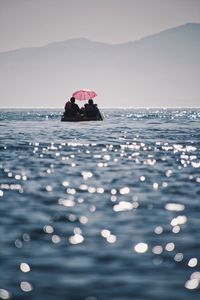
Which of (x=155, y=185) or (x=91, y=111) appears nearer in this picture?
(x=155, y=185)

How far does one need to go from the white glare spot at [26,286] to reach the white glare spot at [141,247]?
2527 millimetres

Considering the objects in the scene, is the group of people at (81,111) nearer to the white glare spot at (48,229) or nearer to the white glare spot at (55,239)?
the white glare spot at (48,229)

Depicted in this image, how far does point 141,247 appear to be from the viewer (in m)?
10.3

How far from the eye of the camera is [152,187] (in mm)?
17672

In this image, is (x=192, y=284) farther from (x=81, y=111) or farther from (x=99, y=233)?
(x=81, y=111)

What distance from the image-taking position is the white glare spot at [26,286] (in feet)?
26.5

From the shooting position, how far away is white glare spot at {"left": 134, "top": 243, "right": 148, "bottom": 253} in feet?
33.1

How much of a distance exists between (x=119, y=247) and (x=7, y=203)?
17.7 ft

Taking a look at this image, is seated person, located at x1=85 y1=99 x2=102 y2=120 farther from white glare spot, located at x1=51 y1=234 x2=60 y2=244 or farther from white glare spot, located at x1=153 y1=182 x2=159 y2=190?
white glare spot, located at x1=51 y1=234 x2=60 y2=244

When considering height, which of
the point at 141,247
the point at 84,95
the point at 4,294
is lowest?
the point at 4,294

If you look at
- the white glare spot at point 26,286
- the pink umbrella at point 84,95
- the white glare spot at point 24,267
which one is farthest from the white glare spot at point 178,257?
the pink umbrella at point 84,95

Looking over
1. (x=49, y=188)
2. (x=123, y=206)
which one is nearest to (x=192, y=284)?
(x=123, y=206)

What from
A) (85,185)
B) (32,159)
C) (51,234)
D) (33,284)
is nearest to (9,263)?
(33,284)

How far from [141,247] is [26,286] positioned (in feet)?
9.30
